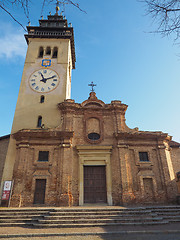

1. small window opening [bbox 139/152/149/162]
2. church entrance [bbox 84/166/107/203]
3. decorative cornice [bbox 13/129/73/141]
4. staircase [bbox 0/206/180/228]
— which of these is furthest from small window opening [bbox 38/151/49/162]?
small window opening [bbox 139/152/149/162]

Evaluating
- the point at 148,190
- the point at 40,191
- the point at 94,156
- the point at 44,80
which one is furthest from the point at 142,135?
the point at 44,80

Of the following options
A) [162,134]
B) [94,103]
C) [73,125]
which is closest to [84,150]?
[73,125]

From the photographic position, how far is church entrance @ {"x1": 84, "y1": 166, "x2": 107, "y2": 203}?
14.4m

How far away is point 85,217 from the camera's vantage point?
33.8 feet

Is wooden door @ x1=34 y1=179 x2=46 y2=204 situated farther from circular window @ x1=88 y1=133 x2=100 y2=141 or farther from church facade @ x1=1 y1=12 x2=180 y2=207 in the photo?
circular window @ x1=88 y1=133 x2=100 y2=141

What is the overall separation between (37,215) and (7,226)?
172 cm

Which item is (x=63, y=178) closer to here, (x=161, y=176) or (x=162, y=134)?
(x=161, y=176)

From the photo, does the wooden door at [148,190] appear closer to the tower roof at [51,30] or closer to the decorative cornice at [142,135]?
the decorative cornice at [142,135]

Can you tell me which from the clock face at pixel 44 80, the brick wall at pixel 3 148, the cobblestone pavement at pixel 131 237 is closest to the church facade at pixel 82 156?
the clock face at pixel 44 80

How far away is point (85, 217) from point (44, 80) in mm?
15290

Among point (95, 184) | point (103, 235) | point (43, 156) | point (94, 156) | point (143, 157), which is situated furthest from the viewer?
point (143, 157)

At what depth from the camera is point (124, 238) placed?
7.65m

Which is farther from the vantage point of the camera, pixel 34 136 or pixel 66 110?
pixel 66 110

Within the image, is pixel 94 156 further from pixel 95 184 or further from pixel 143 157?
pixel 143 157
